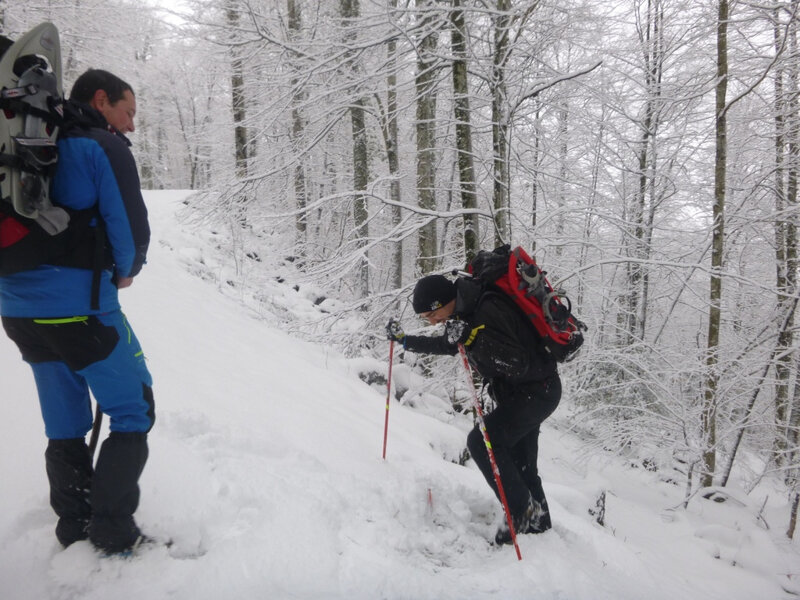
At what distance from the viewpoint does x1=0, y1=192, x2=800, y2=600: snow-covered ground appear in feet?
6.61

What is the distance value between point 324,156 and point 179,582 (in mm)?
13903

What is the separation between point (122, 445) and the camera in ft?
6.50

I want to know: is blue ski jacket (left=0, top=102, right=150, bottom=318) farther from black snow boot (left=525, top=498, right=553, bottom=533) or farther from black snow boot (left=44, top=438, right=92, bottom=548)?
black snow boot (left=525, top=498, right=553, bottom=533)

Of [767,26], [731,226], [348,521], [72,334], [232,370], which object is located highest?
[767,26]

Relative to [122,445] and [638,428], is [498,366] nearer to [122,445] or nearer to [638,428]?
[122,445]

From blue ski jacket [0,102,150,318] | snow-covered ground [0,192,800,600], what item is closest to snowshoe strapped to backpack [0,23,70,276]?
blue ski jacket [0,102,150,318]

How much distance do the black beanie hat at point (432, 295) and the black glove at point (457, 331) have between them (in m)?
0.16

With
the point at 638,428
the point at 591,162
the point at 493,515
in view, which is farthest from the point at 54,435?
the point at 591,162

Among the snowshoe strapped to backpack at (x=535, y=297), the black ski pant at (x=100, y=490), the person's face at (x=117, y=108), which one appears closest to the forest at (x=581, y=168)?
the snowshoe strapped to backpack at (x=535, y=297)

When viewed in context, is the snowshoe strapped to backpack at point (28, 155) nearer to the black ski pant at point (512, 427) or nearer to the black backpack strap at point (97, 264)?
the black backpack strap at point (97, 264)

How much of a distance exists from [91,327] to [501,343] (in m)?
2.15

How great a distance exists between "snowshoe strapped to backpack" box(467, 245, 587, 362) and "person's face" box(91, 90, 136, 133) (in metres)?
2.19

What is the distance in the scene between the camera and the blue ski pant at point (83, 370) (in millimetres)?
1862

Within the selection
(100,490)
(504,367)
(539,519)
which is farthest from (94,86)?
(539,519)
